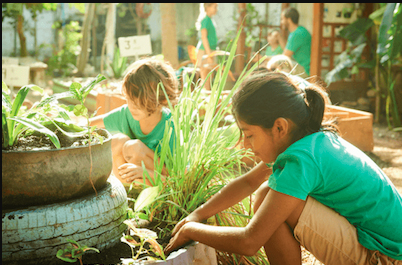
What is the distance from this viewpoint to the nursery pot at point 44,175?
1.02 m

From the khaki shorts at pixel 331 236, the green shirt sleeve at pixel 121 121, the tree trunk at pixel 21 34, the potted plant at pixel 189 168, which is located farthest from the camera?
the tree trunk at pixel 21 34

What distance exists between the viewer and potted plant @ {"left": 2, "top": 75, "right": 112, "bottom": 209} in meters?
1.02

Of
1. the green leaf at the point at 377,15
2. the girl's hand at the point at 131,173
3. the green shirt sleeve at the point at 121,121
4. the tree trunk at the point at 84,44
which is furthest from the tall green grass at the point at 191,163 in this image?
the tree trunk at the point at 84,44

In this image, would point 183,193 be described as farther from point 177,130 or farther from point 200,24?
point 200,24

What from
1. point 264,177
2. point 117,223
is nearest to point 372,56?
point 264,177

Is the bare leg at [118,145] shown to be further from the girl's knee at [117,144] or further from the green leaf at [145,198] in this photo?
the green leaf at [145,198]

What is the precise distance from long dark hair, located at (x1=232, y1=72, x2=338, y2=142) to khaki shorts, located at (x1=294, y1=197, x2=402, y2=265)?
260mm

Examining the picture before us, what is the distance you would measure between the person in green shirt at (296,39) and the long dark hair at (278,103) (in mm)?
3711

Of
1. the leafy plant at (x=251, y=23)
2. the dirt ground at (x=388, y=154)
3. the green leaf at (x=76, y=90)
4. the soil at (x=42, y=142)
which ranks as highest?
the leafy plant at (x=251, y=23)

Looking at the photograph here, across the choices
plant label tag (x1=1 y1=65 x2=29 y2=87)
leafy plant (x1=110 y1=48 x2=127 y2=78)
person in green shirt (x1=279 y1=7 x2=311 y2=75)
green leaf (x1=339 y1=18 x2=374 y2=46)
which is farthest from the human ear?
leafy plant (x1=110 y1=48 x2=127 y2=78)

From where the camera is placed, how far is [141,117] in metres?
1.94

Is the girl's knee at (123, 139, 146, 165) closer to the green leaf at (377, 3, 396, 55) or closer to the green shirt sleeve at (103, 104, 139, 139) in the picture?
the green shirt sleeve at (103, 104, 139, 139)

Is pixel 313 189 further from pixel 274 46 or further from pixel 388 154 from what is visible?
pixel 274 46

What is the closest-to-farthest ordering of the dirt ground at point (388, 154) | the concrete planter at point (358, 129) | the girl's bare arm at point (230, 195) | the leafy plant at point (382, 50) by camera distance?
the girl's bare arm at point (230, 195) < the dirt ground at point (388, 154) < the concrete planter at point (358, 129) < the leafy plant at point (382, 50)
